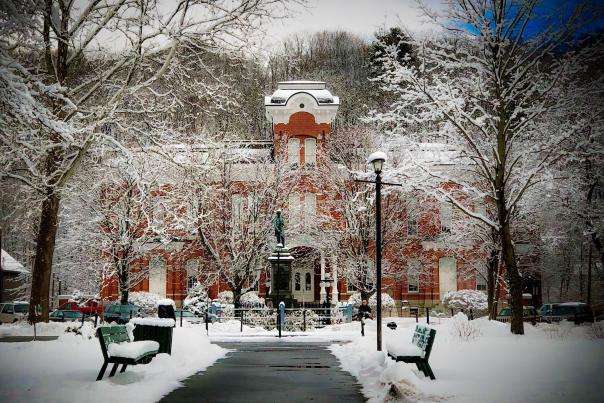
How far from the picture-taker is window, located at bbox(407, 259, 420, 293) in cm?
3977

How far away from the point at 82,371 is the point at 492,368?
7250 millimetres

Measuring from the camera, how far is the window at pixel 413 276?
39.8 metres

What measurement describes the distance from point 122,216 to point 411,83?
2019cm

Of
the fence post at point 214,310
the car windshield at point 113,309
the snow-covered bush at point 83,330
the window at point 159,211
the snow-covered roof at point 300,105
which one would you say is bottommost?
the car windshield at point 113,309

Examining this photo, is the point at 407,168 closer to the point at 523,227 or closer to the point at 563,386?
the point at 563,386

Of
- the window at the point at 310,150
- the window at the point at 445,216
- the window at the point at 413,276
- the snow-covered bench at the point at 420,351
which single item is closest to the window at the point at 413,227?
the window at the point at 445,216

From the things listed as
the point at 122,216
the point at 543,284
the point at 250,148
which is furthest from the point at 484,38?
the point at 543,284

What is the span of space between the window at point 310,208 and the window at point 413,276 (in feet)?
24.1

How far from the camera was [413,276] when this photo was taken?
134ft

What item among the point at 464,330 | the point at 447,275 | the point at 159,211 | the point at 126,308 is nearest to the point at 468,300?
the point at 447,275

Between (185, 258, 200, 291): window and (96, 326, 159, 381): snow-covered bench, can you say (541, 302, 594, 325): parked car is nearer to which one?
(185, 258, 200, 291): window

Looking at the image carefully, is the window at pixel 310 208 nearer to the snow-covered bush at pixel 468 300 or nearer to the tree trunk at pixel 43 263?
the snow-covered bush at pixel 468 300

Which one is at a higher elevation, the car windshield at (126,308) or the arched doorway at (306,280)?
the arched doorway at (306,280)

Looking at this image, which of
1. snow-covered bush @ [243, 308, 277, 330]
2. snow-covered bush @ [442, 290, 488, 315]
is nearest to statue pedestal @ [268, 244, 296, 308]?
snow-covered bush @ [243, 308, 277, 330]
